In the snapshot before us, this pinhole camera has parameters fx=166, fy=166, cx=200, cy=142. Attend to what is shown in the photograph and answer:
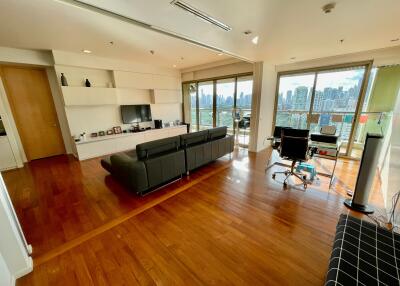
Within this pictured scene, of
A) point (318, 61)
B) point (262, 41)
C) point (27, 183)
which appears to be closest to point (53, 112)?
point (27, 183)

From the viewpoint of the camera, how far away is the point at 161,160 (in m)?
2.82

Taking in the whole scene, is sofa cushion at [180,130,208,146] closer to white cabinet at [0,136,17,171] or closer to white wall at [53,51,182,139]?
white wall at [53,51,182,139]

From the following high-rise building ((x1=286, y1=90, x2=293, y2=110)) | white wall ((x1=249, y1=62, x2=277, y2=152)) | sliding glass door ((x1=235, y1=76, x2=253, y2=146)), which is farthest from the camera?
sliding glass door ((x1=235, y1=76, x2=253, y2=146))

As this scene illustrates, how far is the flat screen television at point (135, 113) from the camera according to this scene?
5.40 m

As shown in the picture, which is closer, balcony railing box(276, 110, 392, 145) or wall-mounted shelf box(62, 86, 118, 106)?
balcony railing box(276, 110, 392, 145)

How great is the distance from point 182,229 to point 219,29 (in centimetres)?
287

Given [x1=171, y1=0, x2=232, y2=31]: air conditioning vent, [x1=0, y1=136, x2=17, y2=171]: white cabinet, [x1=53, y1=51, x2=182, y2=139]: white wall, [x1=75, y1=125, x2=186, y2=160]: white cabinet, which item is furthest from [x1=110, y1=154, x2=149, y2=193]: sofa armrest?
[x1=0, y1=136, x2=17, y2=171]: white cabinet

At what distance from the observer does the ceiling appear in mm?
1926

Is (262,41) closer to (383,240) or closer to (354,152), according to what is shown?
(383,240)

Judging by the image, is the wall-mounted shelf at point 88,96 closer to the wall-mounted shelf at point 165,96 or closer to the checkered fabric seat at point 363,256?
the wall-mounted shelf at point 165,96

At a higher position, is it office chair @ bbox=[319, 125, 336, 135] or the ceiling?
the ceiling

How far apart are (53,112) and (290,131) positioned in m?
6.09

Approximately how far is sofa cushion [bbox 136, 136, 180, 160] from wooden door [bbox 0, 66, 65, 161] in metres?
3.87

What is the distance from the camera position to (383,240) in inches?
48.6
